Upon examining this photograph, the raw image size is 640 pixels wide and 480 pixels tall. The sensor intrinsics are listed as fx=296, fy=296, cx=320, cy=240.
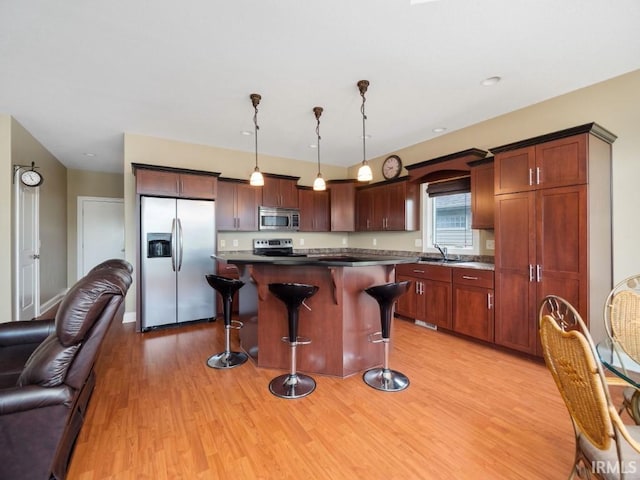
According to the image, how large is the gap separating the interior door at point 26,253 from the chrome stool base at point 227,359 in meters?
2.88

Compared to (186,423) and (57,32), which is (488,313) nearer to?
(186,423)

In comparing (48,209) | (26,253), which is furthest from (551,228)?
(48,209)

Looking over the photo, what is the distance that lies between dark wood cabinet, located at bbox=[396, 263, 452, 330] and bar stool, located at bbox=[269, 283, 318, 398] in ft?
6.79

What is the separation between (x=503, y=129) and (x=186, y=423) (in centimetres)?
440

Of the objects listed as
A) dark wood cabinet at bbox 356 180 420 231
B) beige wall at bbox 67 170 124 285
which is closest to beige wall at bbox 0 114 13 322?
beige wall at bbox 67 170 124 285

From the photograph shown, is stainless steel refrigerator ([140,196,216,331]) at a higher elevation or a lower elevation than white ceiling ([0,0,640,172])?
lower

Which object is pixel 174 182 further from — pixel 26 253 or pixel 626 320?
pixel 626 320

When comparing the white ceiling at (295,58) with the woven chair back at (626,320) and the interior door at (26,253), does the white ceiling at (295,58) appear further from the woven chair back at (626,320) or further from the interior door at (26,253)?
the woven chair back at (626,320)

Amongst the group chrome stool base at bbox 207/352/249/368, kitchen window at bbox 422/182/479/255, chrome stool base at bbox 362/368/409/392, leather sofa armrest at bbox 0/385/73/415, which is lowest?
chrome stool base at bbox 362/368/409/392

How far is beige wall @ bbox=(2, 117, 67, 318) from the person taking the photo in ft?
12.3

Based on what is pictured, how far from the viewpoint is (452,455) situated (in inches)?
67.7

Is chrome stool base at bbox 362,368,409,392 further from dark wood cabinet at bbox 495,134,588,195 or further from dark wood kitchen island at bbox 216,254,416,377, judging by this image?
dark wood cabinet at bbox 495,134,588,195

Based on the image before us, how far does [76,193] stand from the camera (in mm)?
6117

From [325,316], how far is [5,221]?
4060mm
